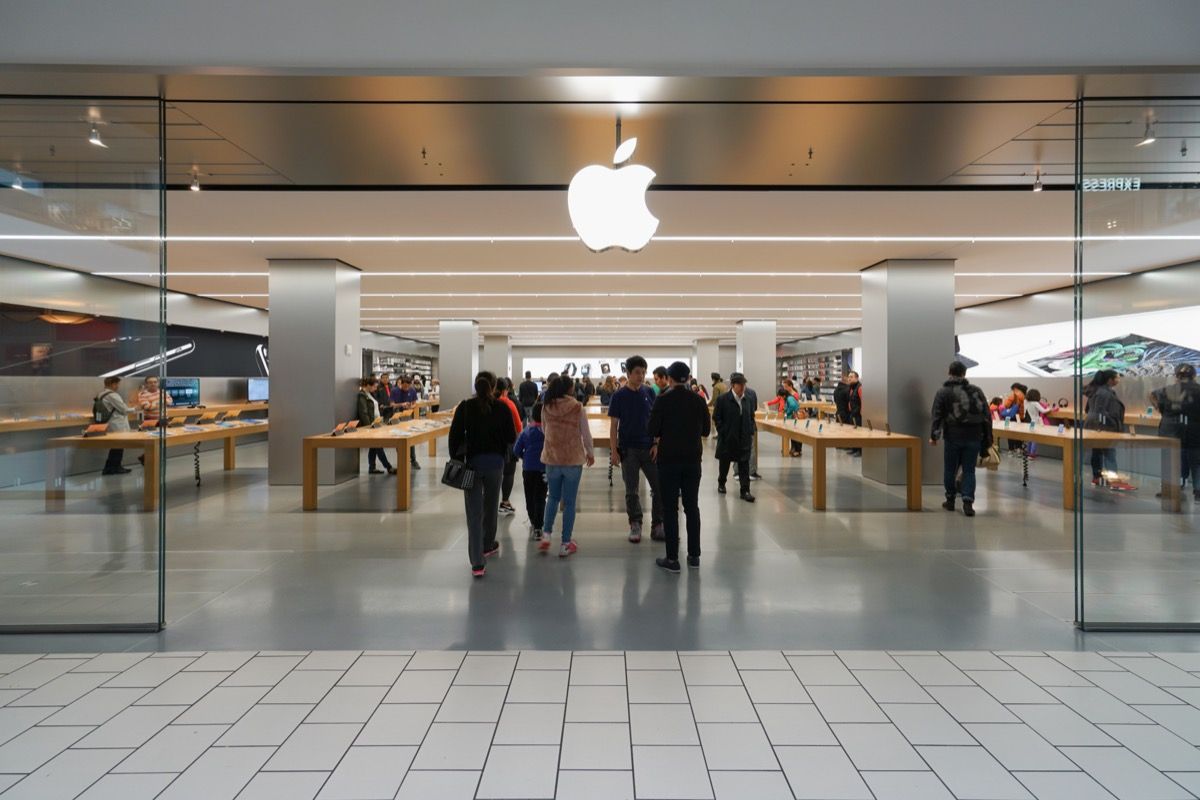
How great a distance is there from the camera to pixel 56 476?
4.40 m

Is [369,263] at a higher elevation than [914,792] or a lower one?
higher

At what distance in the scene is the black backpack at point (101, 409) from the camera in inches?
166

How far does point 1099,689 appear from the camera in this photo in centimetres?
315

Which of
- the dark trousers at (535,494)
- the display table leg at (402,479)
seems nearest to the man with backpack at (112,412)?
the dark trousers at (535,494)

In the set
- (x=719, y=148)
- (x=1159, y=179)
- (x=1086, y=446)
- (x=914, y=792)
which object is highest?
(x=719, y=148)

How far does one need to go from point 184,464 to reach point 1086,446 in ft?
43.5

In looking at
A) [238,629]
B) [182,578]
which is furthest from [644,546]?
[182,578]

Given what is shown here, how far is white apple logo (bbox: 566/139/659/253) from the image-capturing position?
14.8 feet

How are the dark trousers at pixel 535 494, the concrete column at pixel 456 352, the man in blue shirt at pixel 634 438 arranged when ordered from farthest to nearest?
the concrete column at pixel 456 352, the dark trousers at pixel 535 494, the man in blue shirt at pixel 634 438

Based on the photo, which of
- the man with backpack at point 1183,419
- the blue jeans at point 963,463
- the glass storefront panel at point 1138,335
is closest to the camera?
the glass storefront panel at point 1138,335

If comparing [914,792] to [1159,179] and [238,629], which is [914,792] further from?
[1159,179]

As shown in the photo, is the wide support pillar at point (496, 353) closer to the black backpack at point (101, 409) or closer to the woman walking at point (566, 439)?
the woman walking at point (566, 439)

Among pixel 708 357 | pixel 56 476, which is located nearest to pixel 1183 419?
pixel 56 476

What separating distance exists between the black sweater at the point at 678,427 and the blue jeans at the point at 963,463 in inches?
157
